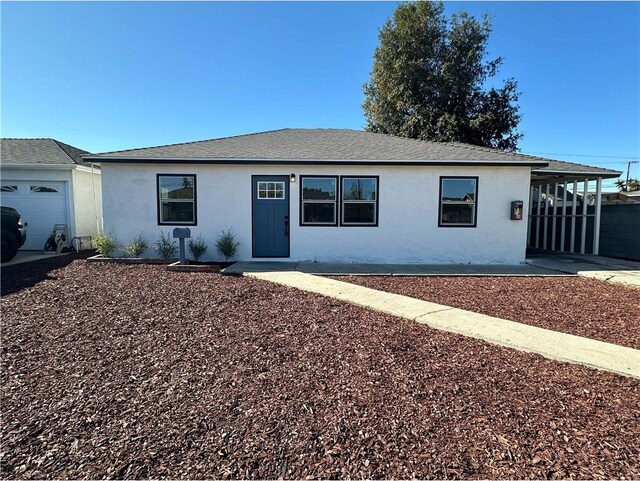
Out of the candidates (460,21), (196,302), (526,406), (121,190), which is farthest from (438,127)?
(526,406)

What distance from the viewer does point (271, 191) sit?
9820mm

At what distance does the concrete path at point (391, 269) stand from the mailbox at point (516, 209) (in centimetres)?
135

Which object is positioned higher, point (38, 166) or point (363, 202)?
point (38, 166)

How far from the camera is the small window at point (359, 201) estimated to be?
32.0 feet

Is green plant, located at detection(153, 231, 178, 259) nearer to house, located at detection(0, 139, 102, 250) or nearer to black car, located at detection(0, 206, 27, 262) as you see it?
black car, located at detection(0, 206, 27, 262)

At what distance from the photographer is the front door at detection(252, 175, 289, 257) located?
9781 mm

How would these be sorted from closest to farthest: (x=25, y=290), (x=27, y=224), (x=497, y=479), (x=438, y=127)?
(x=497, y=479), (x=25, y=290), (x=27, y=224), (x=438, y=127)

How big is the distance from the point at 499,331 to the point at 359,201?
19.5ft

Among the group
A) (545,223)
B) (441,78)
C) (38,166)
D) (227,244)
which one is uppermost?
(441,78)

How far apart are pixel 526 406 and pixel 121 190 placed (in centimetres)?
1030

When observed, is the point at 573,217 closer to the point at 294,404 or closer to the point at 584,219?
the point at 584,219

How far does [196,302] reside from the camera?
225 inches

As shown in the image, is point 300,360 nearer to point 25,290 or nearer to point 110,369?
point 110,369

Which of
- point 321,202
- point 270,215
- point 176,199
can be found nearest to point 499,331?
point 321,202
